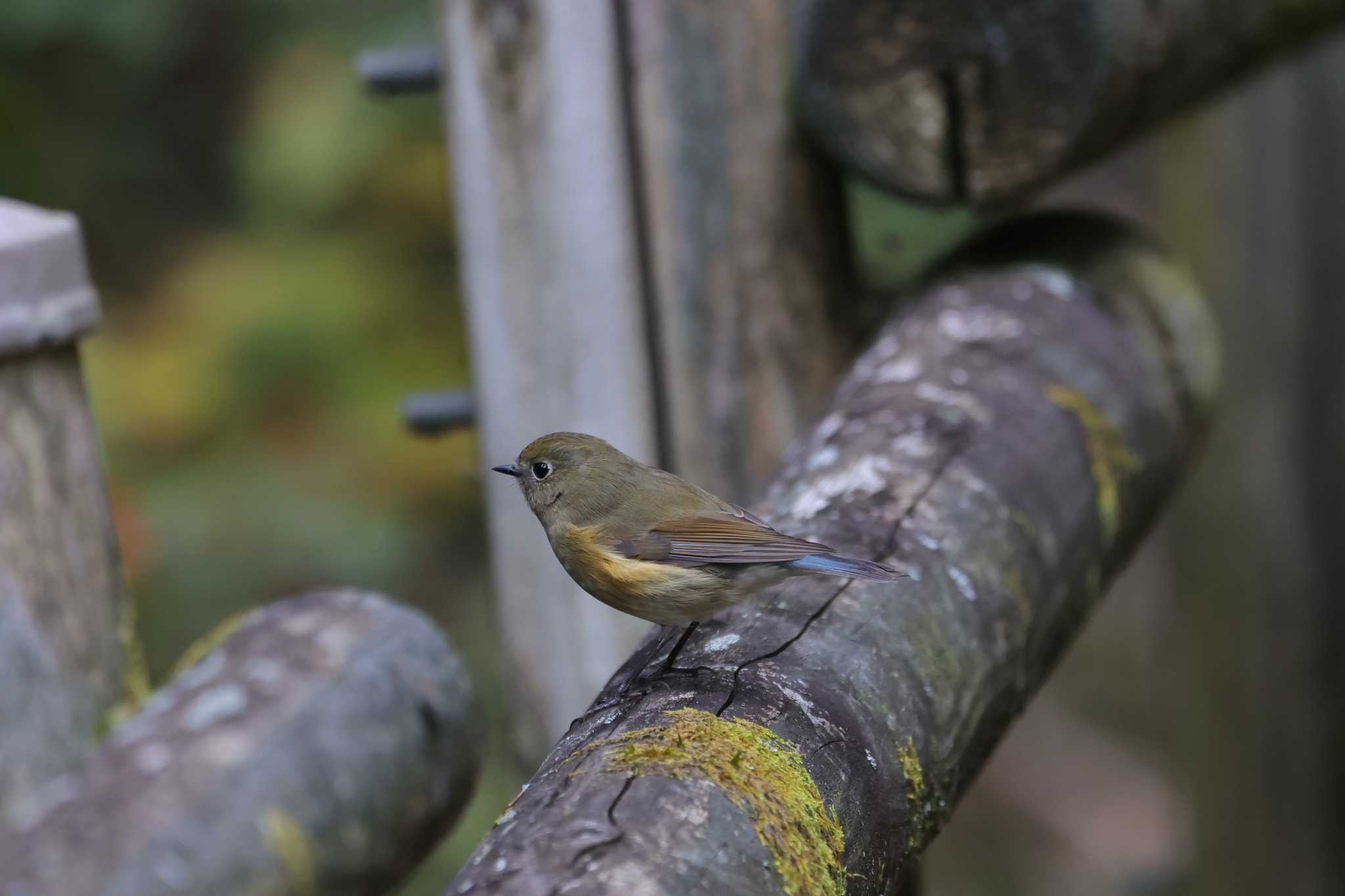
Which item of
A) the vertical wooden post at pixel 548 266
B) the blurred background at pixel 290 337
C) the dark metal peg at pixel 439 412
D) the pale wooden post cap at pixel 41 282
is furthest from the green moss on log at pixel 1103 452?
the blurred background at pixel 290 337

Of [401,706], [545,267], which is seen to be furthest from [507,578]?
[401,706]

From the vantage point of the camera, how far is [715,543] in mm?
1950

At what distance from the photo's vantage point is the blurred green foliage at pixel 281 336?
17.4ft

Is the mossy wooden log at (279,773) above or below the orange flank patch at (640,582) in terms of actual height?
below

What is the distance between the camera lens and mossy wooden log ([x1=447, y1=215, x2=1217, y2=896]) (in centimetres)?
117

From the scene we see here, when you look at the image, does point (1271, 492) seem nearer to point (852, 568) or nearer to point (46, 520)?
point (852, 568)

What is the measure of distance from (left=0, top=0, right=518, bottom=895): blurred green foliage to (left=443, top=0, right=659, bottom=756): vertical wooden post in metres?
2.27

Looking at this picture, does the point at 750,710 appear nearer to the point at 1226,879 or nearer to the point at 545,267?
the point at 545,267

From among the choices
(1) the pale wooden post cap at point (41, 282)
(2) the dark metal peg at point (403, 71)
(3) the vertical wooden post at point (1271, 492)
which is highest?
(2) the dark metal peg at point (403, 71)

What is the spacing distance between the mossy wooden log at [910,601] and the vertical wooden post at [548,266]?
24.7 inches

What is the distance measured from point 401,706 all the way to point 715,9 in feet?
4.71

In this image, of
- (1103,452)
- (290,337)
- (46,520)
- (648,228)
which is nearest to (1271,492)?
(1103,452)

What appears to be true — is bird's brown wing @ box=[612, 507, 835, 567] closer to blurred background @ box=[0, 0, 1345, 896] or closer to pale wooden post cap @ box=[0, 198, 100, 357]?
pale wooden post cap @ box=[0, 198, 100, 357]

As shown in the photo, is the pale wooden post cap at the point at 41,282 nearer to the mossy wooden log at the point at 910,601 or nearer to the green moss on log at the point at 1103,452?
the mossy wooden log at the point at 910,601
